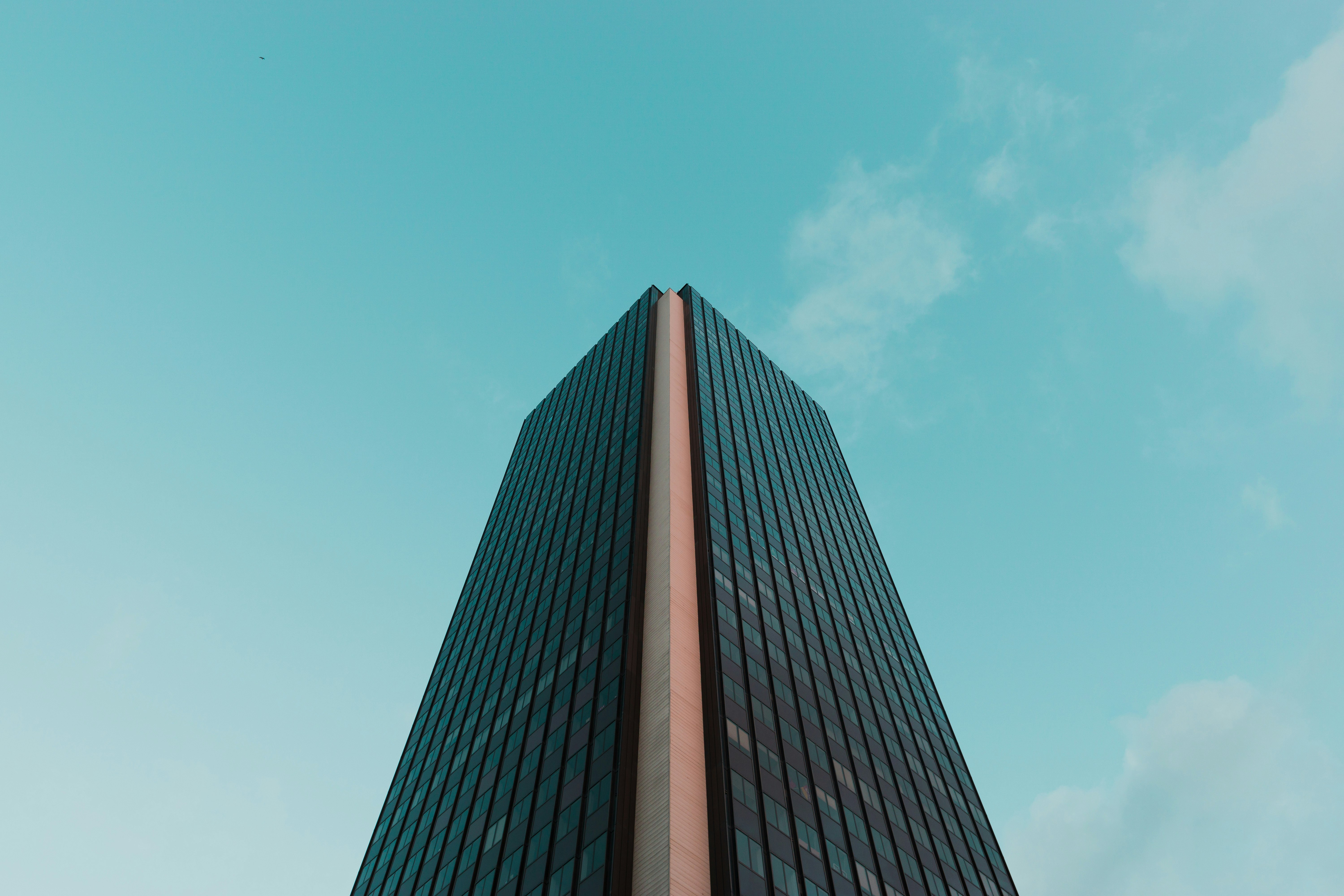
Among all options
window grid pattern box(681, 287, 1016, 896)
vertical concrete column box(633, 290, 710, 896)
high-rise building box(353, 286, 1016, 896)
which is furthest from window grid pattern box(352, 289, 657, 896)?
window grid pattern box(681, 287, 1016, 896)

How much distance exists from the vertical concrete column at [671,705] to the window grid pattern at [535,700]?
170 cm

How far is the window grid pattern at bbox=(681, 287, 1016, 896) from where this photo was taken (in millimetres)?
48594

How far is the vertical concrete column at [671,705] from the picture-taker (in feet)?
136

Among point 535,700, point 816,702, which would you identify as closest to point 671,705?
point 816,702

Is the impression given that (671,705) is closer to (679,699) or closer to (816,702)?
(679,699)

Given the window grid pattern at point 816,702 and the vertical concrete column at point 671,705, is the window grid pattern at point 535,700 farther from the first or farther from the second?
the window grid pattern at point 816,702

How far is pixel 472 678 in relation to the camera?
79.1 m

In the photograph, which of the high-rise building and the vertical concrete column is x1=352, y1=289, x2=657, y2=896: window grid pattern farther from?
the vertical concrete column

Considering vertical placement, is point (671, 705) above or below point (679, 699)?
below

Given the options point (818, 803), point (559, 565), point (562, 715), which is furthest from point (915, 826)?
point (559, 565)

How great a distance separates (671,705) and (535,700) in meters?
17.5

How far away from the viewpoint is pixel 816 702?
6184cm

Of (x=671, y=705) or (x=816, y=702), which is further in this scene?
(x=816, y=702)

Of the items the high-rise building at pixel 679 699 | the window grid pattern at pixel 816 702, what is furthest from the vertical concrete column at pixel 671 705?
the window grid pattern at pixel 816 702
